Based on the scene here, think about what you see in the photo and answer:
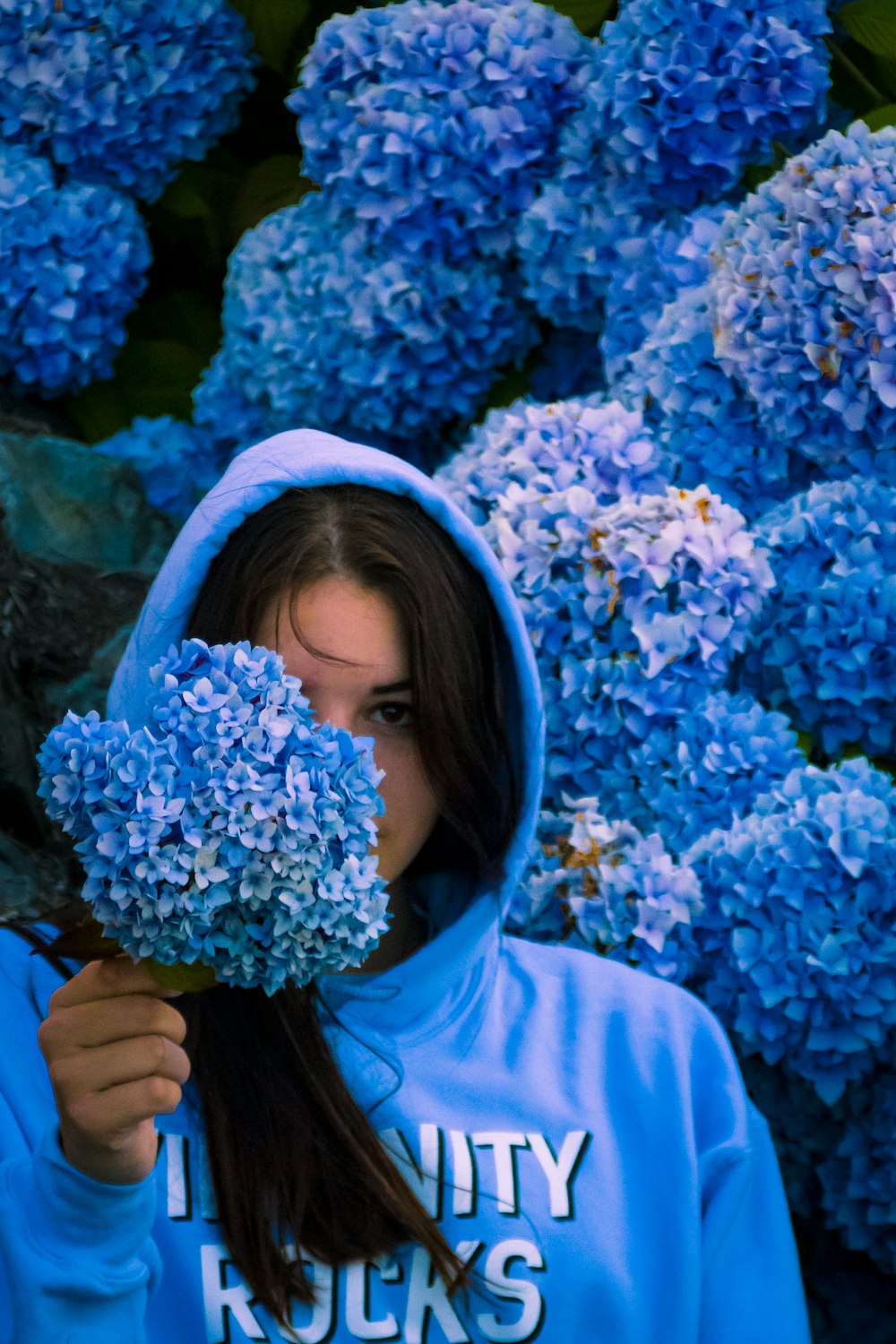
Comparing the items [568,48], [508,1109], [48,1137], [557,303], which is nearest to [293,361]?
[557,303]

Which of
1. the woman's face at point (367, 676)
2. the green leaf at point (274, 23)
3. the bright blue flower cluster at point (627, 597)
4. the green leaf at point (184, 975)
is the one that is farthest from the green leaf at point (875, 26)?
the green leaf at point (184, 975)

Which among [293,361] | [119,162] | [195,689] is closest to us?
[195,689]

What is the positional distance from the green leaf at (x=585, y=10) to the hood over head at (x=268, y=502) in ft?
3.78

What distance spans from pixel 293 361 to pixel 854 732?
→ 1.05 meters

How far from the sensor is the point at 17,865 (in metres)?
1.86

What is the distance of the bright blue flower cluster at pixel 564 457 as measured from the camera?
199 cm

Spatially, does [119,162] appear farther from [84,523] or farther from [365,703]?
[365,703]

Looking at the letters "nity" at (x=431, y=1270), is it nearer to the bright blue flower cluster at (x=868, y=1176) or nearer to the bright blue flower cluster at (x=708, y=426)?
the bright blue flower cluster at (x=868, y=1176)

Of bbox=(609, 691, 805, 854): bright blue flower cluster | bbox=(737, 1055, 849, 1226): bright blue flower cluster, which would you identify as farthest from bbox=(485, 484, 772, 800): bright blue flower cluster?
bbox=(737, 1055, 849, 1226): bright blue flower cluster

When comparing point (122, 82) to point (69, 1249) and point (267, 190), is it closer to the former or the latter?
point (267, 190)

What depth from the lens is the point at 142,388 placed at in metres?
2.71

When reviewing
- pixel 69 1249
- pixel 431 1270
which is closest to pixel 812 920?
pixel 431 1270

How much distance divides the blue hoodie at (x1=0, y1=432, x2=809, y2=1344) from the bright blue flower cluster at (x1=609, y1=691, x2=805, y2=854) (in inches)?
12.8

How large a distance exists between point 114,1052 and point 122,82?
190cm
